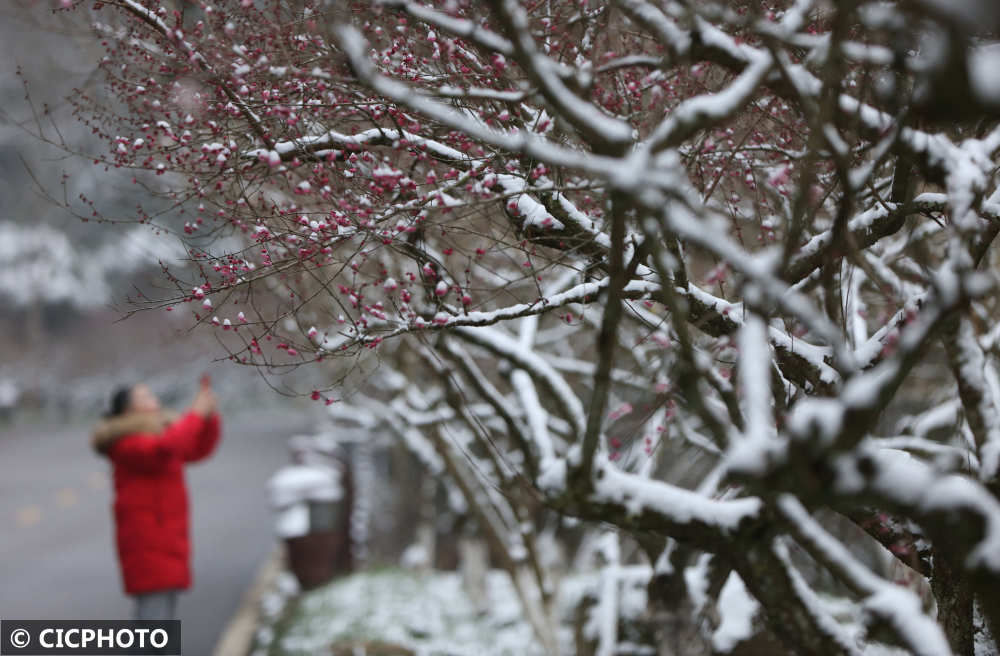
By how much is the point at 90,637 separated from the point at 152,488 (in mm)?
1698

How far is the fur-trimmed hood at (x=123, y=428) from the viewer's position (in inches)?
213

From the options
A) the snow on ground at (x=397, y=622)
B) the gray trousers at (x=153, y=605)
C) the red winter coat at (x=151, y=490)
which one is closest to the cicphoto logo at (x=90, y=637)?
the gray trousers at (x=153, y=605)

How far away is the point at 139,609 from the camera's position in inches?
213

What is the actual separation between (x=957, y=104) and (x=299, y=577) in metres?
7.97

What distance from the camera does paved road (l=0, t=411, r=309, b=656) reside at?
7254 millimetres

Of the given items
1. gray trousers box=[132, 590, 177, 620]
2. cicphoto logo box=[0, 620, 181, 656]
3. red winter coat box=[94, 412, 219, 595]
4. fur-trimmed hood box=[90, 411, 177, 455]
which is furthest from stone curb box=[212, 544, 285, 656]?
fur-trimmed hood box=[90, 411, 177, 455]

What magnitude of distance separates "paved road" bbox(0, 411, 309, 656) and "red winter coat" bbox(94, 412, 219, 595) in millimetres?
1240

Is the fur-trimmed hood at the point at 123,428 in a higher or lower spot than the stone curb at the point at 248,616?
higher

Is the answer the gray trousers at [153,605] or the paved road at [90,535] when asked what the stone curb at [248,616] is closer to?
the paved road at [90,535]

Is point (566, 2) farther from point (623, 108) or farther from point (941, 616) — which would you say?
point (941, 616)

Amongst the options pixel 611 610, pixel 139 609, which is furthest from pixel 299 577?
pixel 611 610

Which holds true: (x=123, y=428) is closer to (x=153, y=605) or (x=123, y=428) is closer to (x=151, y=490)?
(x=151, y=490)

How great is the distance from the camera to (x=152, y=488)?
5.46 m

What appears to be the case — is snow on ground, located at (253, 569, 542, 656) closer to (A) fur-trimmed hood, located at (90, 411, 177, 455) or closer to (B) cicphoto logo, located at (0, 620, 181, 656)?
(B) cicphoto logo, located at (0, 620, 181, 656)
